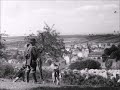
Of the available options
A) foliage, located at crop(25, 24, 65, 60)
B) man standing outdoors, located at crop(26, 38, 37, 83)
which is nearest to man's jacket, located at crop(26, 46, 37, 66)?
man standing outdoors, located at crop(26, 38, 37, 83)

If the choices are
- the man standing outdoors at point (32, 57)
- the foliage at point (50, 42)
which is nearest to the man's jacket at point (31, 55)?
the man standing outdoors at point (32, 57)

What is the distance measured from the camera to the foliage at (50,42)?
32438 millimetres

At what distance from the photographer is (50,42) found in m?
33.0

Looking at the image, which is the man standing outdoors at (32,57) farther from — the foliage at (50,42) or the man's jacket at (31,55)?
the foliage at (50,42)

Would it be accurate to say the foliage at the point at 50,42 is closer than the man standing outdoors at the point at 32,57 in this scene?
No

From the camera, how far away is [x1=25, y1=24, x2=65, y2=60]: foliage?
32.4 meters

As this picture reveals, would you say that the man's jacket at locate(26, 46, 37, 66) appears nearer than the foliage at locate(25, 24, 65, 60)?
Yes

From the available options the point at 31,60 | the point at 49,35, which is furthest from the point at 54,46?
the point at 31,60

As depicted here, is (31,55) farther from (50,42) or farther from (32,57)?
(50,42)

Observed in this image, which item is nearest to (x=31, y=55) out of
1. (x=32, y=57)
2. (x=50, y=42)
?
(x=32, y=57)

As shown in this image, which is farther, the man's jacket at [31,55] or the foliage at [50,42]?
the foliage at [50,42]

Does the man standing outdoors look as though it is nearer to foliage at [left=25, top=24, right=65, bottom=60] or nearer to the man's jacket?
the man's jacket

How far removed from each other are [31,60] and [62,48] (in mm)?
19370

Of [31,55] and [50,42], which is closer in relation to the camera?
[31,55]
